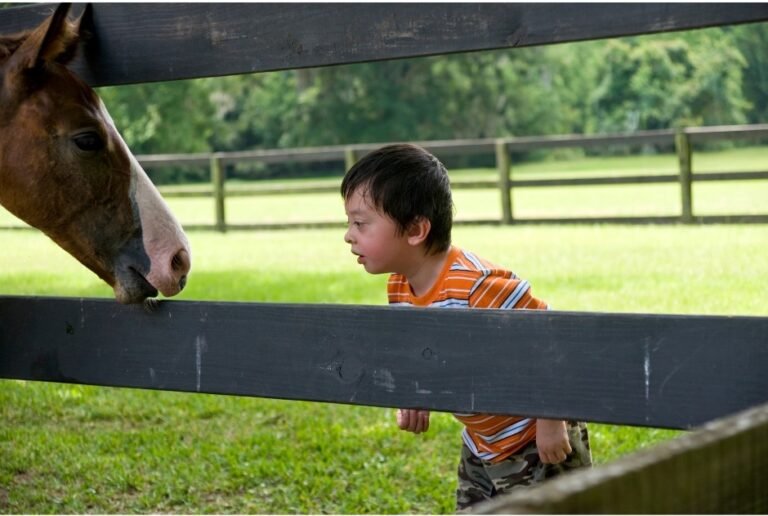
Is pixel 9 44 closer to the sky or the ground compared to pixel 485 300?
closer to the sky

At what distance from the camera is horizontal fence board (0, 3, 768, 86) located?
1.87 meters

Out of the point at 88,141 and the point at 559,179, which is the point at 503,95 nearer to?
the point at 559,179

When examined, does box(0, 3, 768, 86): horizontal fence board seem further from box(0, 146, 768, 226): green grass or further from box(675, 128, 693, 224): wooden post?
box(0, 146, 768, 226): green grass

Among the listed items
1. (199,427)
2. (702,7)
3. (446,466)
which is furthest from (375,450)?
(702,7)

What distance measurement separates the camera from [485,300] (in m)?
2.57

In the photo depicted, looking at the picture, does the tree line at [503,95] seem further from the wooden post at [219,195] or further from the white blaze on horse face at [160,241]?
the white blaze on horse face at [160,241]

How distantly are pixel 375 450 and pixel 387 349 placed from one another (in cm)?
256

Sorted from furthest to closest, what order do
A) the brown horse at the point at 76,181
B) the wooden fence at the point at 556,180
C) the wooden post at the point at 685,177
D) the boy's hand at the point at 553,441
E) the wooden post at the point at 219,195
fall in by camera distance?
the wooden post at the point at 219,195 < the wooden fence at the point at 556,180 < the wooden post at the point at 685,177 < the brown horse at the point at 76,181 < the boy's hand at the point at 553,441

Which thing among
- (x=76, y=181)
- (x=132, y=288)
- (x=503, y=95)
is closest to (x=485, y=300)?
(x=132, y=288)

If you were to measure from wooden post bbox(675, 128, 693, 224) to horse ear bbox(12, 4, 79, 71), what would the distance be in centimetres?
1182

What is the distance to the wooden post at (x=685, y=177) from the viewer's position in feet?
44.1

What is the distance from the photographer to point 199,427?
5.05m

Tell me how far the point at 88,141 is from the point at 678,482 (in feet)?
7.26

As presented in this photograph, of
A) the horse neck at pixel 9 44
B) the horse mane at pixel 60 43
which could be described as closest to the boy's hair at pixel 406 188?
the horse mane at pixel 60 43
